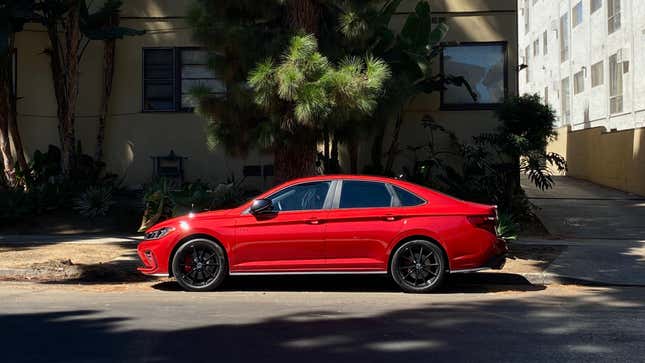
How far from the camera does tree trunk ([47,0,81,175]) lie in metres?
15.2

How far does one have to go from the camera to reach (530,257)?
37.3ft

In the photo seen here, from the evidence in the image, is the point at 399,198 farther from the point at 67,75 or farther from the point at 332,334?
the point at 67,75

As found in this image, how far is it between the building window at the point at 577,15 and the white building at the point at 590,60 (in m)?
0.05

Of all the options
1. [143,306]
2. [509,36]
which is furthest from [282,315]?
[509,36]

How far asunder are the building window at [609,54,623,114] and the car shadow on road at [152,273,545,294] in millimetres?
20270

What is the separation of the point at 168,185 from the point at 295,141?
4.67 meters

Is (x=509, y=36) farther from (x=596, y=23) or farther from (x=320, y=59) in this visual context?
(x=596, y=23)

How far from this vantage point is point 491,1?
16219 millimetres

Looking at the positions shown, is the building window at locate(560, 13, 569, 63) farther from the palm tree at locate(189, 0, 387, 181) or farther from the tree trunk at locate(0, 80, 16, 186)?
the tree trunk at locate(0, 80, 16, 186)

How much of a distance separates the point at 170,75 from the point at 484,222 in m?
10.2

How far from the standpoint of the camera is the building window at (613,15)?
27.6 metres

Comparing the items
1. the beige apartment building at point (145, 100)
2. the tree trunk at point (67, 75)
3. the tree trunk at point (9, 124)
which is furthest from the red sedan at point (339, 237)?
the tree trunk at point (9, 124)

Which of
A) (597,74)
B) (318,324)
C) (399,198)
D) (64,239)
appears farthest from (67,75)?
(597,74)

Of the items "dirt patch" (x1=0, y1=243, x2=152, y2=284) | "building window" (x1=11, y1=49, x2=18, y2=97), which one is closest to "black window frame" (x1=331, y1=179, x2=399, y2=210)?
"dirt patch" (x1=0, y1=243, x2=152, y2=284)
